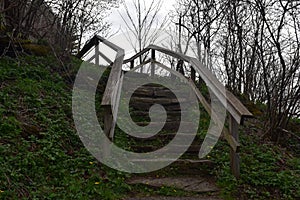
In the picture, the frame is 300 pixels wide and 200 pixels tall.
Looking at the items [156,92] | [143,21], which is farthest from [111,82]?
[143,21]

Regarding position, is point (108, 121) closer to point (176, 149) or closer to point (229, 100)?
point (176, 149)

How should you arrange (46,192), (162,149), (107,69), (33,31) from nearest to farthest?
1. (46,192)
2. (162,149)
3. (33,31)
4. (107,69)

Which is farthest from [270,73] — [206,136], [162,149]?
[162,149]

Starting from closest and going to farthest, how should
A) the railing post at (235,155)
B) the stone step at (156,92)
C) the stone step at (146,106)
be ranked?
the railing post at (235,155) < the stone step at (146,106) < the stone step at (156,92)

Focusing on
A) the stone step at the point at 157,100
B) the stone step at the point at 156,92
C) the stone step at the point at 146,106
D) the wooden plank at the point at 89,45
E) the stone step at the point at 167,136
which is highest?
the wooden plank at the point at 89,45

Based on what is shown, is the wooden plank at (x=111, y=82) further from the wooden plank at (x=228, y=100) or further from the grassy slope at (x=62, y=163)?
the wooden plank at (x=228, y=100)

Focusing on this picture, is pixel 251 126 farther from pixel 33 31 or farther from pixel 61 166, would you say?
pixel 33 31

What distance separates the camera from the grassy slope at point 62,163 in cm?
321

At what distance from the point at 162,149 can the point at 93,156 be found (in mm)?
993

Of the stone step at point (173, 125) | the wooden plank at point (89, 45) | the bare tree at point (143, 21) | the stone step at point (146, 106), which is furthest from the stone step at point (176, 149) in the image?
the bare tree at point (143, 21)

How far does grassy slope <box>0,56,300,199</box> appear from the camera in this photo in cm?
321

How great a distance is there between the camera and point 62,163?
3.66 metres

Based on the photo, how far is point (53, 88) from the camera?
18.7 feet

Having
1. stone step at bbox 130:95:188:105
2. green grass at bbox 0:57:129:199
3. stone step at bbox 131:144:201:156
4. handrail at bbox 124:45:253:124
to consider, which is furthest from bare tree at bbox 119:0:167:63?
stone step at bbox 131:144:201:156
